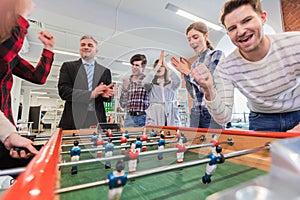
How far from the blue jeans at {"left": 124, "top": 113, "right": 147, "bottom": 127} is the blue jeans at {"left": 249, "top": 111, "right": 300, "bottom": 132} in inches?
44.5

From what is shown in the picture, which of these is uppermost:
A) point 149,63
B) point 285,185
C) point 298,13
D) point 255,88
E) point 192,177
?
point 298,13

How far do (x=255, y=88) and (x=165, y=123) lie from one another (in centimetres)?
115

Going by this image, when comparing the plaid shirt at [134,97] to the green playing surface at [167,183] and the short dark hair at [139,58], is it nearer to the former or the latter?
the short dark hair at [139,58]

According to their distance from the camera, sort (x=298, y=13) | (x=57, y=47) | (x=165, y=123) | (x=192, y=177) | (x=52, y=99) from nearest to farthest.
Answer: (x=192, y=177) → (x=165, y=123) → (x=298, y=13) → (x=57, y=47) → (x=52, y=99)

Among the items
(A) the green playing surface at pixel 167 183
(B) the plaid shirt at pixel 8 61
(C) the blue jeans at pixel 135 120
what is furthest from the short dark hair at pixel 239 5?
(C) the blue jeans at pixel 135 120

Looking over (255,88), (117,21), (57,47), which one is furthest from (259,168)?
(57,47)

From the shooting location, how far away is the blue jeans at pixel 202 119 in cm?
125

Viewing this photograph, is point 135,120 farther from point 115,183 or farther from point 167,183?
point 115,183

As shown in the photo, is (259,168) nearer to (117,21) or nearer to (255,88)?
(255,88)

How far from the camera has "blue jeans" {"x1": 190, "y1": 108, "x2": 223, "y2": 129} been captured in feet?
4.11

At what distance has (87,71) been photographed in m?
1.44

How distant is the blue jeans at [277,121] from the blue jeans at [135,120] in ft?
3.71

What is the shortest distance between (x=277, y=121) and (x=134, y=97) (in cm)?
123

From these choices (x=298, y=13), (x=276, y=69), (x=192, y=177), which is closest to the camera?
(x=192, y=177)
